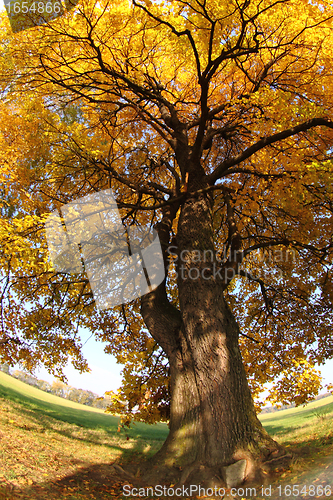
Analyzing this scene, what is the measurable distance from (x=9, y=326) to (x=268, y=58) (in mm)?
8918

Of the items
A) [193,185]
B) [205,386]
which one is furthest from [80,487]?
[193,185]

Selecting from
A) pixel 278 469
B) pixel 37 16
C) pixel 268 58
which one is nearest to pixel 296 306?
pixel 278 469

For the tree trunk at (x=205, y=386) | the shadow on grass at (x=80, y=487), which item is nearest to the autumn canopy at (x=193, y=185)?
the tree trunk at (x=205, y=386)

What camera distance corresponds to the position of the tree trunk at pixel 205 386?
3.65 metres

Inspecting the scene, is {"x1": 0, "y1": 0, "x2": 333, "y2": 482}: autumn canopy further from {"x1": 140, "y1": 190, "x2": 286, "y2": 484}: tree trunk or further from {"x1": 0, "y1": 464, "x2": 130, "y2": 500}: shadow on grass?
{"x1": 0, "y1": 464, "x2": 130, "y2": 500}: shadow on grass

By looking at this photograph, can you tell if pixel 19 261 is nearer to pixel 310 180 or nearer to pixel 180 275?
pixel 180 275

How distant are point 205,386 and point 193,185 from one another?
364 centimetres

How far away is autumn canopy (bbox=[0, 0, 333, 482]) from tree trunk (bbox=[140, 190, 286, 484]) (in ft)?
0.07

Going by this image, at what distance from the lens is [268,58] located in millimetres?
6844

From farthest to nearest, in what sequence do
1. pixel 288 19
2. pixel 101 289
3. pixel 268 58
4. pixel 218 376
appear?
pixel 101 289 → pixel 268 58 → pixel 288 19 → pixel 218 376

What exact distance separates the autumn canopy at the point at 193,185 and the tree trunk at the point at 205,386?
2cm

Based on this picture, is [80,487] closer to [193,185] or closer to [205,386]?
[205,386]

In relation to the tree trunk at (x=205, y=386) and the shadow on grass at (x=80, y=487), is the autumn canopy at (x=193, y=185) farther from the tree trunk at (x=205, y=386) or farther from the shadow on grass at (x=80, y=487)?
the shadow on grass at (x=80, y=487)

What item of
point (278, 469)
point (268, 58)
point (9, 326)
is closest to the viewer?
point (278, 469)
